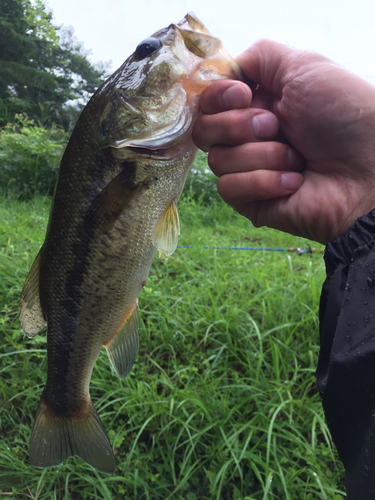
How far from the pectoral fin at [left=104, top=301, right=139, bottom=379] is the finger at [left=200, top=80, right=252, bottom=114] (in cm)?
88

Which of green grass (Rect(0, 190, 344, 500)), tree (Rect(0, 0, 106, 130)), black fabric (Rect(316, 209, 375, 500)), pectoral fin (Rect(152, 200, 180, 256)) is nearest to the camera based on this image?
black fabric (Rect(316, 209, 375, 500))

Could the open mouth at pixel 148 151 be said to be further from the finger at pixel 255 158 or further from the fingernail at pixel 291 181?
the fingernail at pixel 291 181

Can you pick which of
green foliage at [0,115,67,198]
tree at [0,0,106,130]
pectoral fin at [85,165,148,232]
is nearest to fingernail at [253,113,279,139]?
pectoral fin at [85,165,148,232]

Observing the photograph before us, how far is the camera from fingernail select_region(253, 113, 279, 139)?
1277 mm

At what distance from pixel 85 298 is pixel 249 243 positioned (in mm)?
3084

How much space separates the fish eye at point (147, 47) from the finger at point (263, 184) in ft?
1.89

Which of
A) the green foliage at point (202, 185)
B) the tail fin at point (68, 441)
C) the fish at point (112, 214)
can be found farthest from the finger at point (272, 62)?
the green foliage at point (202, 185)

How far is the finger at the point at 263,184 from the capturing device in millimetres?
1313

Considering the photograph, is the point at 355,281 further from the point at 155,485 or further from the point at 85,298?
the point at 155,485

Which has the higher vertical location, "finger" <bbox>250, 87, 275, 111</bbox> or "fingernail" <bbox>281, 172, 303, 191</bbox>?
"finger" <bbox>250, 87, 275, 111</bbox>

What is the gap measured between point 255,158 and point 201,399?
1.45 metres

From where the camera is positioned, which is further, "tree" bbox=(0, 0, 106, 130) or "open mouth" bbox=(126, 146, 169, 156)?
"tree" bbox=(0, 0, 106, 130)

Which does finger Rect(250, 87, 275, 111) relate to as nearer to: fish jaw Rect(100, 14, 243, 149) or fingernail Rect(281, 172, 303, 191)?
fish jaw Rect(100, 14, 243, 149)

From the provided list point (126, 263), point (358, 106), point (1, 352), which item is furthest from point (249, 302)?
point (1, 352)
